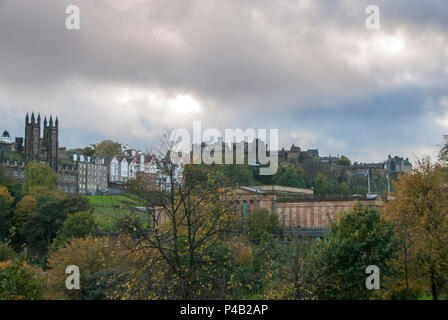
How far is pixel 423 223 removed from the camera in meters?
24.1

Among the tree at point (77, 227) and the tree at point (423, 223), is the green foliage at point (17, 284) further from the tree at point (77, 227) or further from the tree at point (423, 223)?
the tree at point (77, 227)

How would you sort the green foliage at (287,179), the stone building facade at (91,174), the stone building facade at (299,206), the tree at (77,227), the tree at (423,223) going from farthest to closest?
1. the stone building facade at (91,174)
2. the green foliage at (287,179)
3. the stone building facade at (299,206)
4. the tree at (77,227)
5. the tree at (423,223)

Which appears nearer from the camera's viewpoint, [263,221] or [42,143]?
[263,221]

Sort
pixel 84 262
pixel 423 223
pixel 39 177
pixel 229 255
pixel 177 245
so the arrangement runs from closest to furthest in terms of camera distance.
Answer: pixel 177 245, pixel 229 255, pixel 423 223, pixel 84 262, pixel 39 177

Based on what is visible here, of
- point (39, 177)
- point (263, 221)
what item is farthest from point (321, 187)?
point (39, 177)

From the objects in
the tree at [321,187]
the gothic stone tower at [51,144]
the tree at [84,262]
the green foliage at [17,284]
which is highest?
the gothic stone tower at [51,144]

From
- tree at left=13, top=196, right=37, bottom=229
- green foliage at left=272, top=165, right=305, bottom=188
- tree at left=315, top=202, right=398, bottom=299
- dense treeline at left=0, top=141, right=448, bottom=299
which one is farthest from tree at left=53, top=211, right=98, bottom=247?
green foliage at left=272, top=165, right=305, bottom=188

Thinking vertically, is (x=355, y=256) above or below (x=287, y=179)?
below

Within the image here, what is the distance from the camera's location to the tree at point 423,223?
2181cm

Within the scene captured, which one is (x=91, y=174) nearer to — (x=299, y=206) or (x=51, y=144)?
(x=51, y=144)

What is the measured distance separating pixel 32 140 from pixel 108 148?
43.9 meters

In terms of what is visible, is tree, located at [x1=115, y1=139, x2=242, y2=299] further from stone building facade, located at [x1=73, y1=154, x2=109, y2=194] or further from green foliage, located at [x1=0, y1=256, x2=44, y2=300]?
stone building facade, located at [x1=73, y1=154, x2=109, y2=194]

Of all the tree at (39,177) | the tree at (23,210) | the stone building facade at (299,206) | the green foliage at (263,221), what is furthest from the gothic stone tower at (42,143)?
the green foliage at (263,221)
